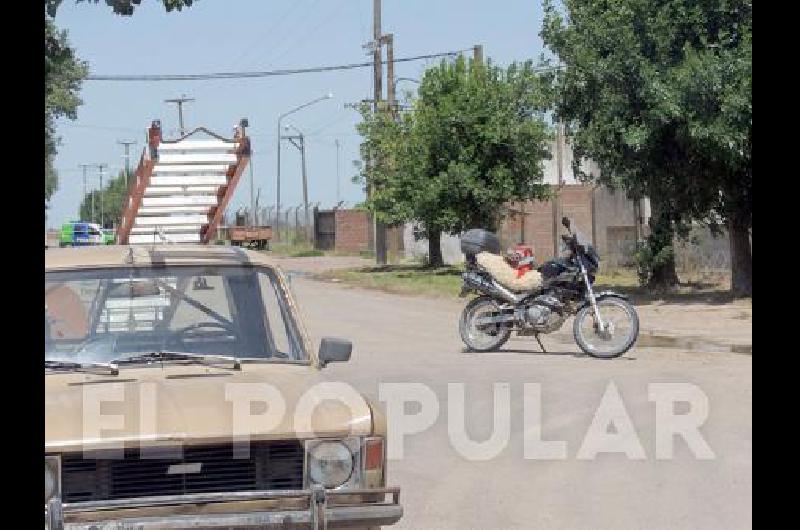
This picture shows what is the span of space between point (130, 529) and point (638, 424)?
6.45m

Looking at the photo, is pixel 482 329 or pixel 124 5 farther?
pixel 482 329

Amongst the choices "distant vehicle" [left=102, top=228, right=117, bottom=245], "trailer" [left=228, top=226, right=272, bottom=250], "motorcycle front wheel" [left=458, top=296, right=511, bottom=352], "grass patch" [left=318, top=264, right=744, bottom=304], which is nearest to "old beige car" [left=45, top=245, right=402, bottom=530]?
"distant vehicle" [left=102, top=228, right=117, bottom=245]

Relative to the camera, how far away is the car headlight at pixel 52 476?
5.17m

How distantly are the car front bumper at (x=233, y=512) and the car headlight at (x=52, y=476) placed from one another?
17 centimetres

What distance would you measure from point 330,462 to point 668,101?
16.8 meters

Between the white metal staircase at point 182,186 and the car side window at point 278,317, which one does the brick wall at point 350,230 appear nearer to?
the white metal staircase at point 182,186

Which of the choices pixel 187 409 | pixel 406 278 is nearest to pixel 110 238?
pixel 187 409

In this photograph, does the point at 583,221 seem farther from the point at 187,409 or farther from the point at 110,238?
the point at 187,409

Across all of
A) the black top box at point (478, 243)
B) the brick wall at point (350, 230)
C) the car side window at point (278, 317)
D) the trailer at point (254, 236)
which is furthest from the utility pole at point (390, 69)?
the car side window at point (278, 317)

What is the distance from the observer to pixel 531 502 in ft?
26.8

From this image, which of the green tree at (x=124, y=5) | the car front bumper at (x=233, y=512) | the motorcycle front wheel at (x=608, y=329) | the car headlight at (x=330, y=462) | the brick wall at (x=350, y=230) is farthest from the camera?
the brick wall at (x=350, y=230)

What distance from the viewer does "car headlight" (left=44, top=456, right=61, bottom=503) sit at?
5172 mm

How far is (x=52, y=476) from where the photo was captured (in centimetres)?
519
